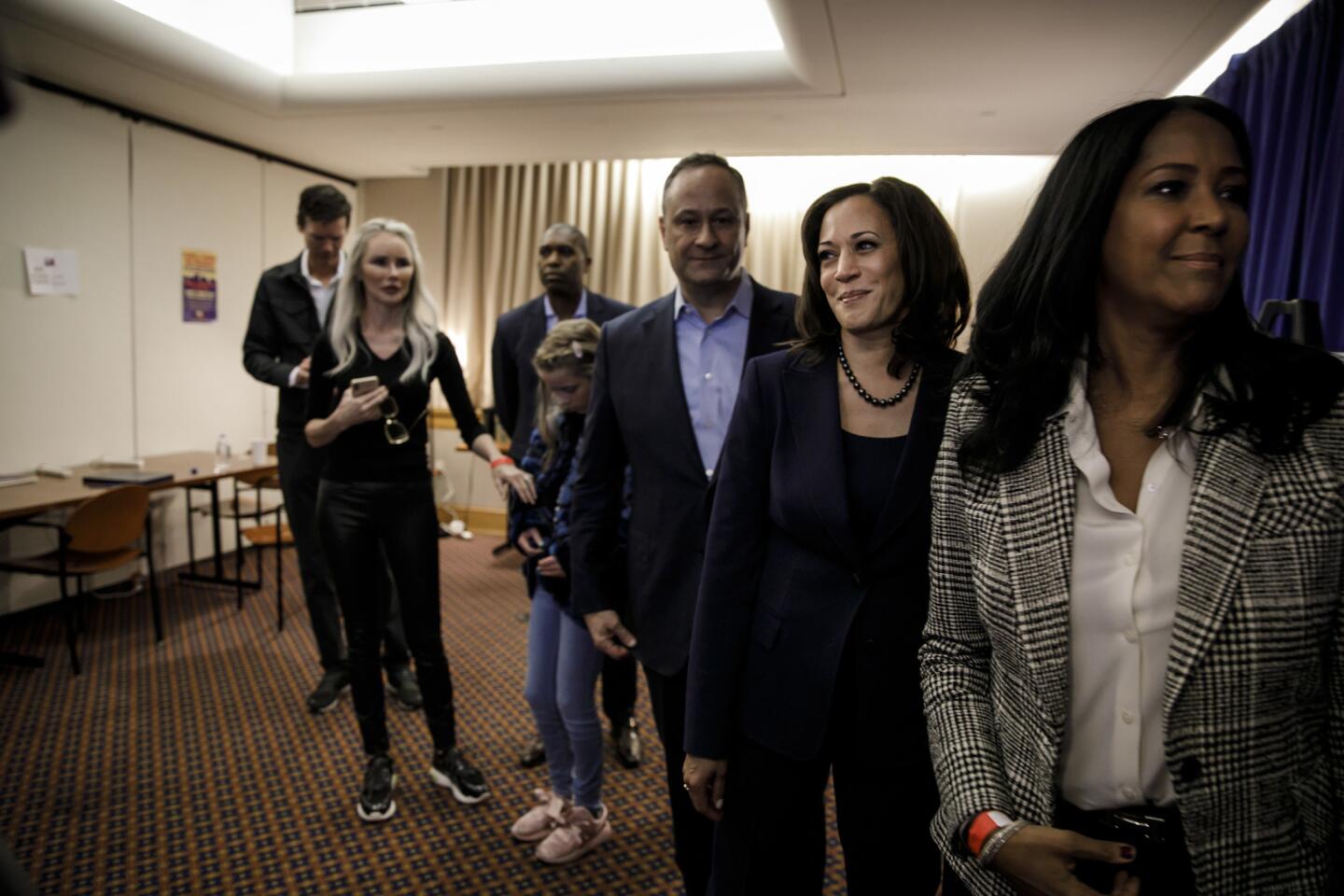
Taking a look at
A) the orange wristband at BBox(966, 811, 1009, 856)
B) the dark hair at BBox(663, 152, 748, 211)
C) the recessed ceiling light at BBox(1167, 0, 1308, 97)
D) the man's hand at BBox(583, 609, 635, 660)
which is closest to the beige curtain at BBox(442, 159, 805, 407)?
the recessed ceiling light at BBox(1167, 0, 1308, 97)

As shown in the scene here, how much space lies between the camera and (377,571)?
2521 mm

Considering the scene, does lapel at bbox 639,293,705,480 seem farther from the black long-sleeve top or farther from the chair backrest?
the chair backrest

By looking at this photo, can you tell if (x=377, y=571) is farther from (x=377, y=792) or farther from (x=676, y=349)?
(x=676, y=349)

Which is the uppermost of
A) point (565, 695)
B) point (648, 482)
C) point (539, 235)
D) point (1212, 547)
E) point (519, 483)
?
point (539, 235)

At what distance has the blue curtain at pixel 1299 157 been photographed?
277 centimetres

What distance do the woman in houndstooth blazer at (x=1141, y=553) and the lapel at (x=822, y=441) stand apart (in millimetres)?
166

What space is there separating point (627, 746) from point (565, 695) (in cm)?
87

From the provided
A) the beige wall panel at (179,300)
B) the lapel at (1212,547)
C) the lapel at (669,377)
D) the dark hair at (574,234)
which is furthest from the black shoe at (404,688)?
the lapel at (1212,547)

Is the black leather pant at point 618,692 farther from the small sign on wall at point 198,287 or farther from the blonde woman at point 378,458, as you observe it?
the small sign on wall at point 198,287

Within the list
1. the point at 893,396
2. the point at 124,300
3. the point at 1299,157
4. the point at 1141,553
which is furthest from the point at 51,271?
the point at 1299,157

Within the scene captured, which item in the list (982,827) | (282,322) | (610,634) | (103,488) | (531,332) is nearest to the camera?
(982,827)

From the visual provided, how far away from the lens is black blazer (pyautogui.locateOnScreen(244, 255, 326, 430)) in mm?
3504

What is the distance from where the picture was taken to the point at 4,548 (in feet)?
14.0

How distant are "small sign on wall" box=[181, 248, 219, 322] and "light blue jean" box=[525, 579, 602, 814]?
422 centimetres
